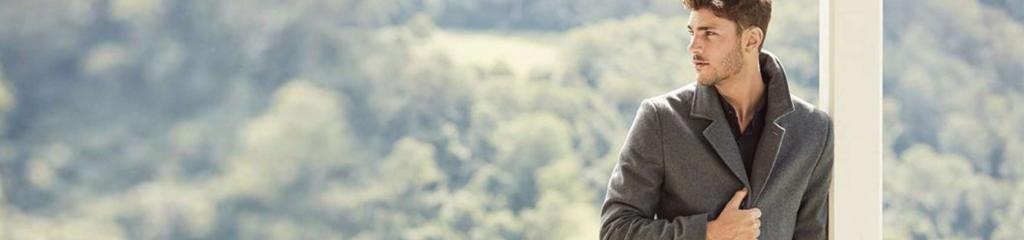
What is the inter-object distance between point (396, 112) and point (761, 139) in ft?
8.13

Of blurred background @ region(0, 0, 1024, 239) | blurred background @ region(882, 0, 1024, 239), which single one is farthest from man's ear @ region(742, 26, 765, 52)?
blurred background @ region(882, 0, 1024, 239)

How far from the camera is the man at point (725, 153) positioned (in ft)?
7.05

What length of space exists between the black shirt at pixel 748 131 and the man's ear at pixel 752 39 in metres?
0.08

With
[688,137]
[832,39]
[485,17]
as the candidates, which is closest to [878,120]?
[832,39]

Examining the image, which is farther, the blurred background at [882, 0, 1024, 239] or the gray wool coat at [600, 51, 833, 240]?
the blurred background at [882, 0, 1024, 239]

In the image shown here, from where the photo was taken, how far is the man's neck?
7.20 feet

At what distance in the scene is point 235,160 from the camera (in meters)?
4.39

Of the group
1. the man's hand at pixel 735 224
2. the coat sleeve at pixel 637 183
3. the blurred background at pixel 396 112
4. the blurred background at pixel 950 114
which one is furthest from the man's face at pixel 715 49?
the blurred background at pixel 950 114

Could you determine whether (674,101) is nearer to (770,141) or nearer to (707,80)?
(707,80)

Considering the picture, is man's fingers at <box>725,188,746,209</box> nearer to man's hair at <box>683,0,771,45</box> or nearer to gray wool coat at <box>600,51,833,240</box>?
gray wool coat at <box>600,51,833,240</box>

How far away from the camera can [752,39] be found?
2.18 metres

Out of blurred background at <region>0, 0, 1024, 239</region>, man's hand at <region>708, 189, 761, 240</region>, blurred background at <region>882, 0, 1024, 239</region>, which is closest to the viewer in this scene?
man's hand at <region>708, 189, 761, 240</region>

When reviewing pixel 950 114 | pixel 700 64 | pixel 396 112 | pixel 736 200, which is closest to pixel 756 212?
pixel 736 200

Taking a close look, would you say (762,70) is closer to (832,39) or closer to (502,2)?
(832,39)
